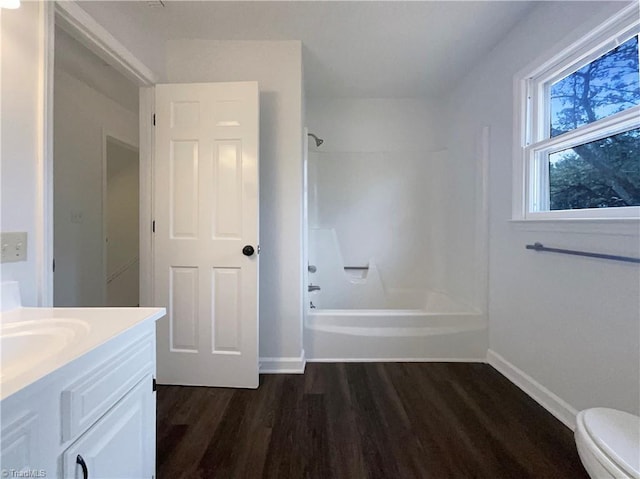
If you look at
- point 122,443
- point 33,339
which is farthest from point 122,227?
point 122,443

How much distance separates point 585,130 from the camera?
5.05 feet

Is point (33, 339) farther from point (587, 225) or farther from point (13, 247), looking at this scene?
point (587, 225)

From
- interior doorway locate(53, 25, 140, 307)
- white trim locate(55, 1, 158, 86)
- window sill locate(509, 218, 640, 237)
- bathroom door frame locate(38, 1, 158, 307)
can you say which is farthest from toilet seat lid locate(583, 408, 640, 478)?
interior doorway locate(53, 25, 140, 307)

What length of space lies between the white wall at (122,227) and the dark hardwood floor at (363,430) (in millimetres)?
2318

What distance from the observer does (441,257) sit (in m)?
3.17

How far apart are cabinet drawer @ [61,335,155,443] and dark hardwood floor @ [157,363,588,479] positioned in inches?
27.1

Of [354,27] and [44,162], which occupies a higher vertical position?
[354,27]

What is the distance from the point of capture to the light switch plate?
1.08 metres

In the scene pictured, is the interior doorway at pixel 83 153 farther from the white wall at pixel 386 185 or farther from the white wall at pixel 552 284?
the white wall at pixel 552 284

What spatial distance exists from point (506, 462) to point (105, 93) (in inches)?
160

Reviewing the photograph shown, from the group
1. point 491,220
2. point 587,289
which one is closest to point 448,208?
point 491,220

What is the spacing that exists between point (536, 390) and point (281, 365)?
1.66 meters

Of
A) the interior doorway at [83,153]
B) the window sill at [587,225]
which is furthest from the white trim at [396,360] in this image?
the interior doorway at [83,153]

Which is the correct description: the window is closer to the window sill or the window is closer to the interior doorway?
the window sill
